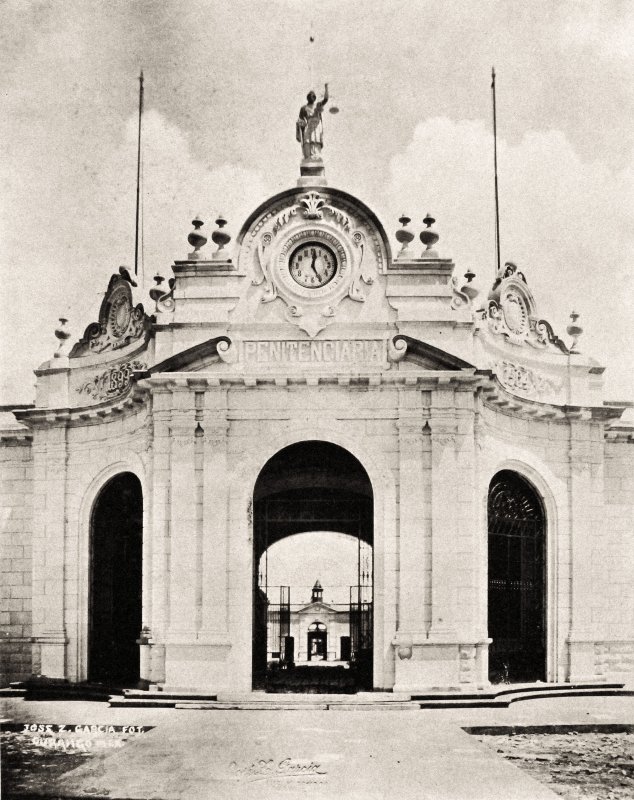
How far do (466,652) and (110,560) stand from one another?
28.1ft

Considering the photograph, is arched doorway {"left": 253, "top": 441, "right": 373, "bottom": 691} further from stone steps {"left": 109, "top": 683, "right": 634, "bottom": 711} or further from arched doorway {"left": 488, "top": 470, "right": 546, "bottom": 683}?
arched doorway {"left": 488, "top": 470, "right": 546, "bottom": 683}

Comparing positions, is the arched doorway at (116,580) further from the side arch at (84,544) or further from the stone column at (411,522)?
the stone column at (411,522)

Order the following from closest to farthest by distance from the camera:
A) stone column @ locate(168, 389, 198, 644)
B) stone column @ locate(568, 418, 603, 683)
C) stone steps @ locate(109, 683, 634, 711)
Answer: stone steps @ locate(109, 683, 634, 711)
stone column @ locate(168, 389, 198, 644)
stone column @ locate(568, 418, 603, 683)

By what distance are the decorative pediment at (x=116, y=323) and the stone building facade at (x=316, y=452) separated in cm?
5

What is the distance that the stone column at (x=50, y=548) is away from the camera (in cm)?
2345

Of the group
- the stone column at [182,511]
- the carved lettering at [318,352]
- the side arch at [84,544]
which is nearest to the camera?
the stone column at [182,511]

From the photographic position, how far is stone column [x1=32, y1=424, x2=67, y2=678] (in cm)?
2345

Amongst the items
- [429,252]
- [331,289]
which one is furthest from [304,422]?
[429,252]

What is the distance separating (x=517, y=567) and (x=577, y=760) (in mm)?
8992

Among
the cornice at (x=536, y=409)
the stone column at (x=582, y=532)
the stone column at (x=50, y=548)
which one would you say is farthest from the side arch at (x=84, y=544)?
the stone column at (x=582, y=532)

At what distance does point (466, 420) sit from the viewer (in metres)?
21.2

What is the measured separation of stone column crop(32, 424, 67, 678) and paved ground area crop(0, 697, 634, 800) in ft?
10.2

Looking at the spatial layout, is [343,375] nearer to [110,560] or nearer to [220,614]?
[220,614]
